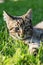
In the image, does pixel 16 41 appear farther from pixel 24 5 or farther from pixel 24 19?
pixel 24 5

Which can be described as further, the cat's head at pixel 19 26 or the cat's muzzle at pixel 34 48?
the cat's head at pixel 19 26

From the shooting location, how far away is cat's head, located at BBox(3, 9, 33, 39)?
8727 mm

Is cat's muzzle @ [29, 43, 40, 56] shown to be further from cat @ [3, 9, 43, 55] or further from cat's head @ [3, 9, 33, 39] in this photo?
cat's head @ [3, 9, 33, 39]

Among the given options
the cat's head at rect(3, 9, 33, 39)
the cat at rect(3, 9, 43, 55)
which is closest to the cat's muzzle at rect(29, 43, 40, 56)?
the cat at rect(3, 9, 43, 55)

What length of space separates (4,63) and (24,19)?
2084 millimetres

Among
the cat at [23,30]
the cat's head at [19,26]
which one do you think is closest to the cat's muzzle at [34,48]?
the cat at [23,30]

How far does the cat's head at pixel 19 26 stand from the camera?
344 inches

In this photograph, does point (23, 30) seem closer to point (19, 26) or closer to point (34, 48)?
point (19, 26)

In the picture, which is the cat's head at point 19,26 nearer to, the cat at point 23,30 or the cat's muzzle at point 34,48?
the cat at point 23,30

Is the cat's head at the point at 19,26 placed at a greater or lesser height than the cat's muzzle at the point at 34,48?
greater

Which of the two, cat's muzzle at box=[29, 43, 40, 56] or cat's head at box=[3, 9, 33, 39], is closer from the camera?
cat's muzzle at box=[29, 43, 40, 56]

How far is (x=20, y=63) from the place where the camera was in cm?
708

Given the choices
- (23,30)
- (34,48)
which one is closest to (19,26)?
(23,30)

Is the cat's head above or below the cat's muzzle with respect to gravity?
above
